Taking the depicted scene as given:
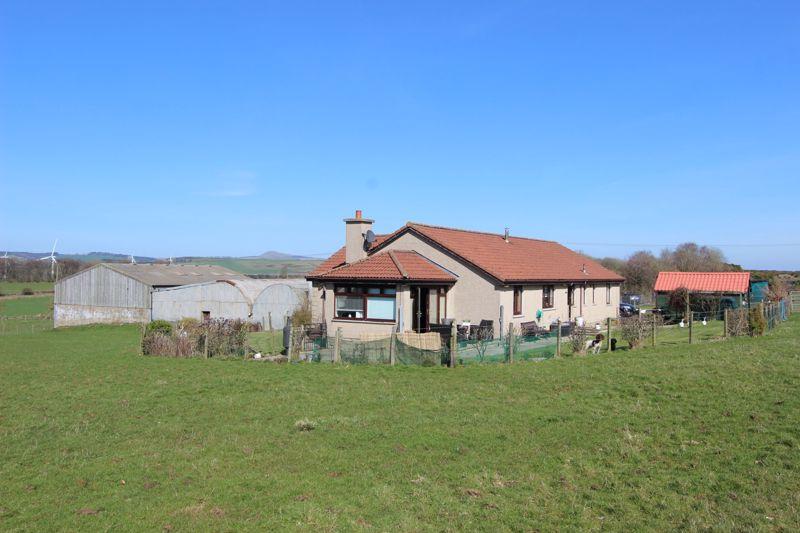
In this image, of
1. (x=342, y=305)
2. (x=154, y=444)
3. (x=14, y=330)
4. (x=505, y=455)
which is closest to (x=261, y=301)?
(x=342, y=305)

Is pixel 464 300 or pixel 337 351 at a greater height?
pixel 464 300

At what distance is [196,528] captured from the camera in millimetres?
7512

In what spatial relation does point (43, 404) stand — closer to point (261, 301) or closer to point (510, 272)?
point (510, 272)

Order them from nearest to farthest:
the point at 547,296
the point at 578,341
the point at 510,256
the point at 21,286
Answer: the point at 578,341 < the point at 547,296 < the point at 510,256 < the point at 21,286

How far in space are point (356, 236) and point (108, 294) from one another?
3314 cm

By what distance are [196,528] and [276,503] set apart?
3.66ft

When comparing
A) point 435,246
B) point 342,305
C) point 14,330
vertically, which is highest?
point 435,246

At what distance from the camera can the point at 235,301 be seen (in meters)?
42.1

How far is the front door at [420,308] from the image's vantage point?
2591 centimetres

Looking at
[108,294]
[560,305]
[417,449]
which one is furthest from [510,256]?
[108,294]

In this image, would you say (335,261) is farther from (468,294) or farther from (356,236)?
(468,294)

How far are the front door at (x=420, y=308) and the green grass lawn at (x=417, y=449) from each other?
7.61 meters

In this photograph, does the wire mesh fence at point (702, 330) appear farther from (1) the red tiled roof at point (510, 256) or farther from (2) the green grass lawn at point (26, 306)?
(2) the green grass lawn at point (26, 306)

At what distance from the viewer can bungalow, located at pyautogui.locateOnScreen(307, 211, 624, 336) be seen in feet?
83.0
